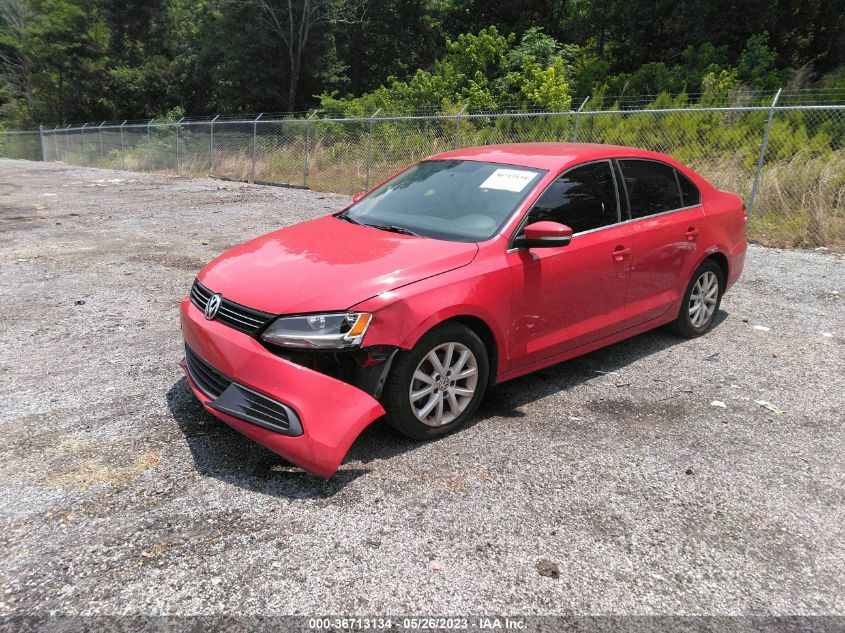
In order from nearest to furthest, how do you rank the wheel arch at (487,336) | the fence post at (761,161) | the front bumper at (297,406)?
1. the front bumper at (297,406)
2. the wheel arch at (487,336)
3. the fence post at (761,161)

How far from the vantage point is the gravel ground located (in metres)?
2.45

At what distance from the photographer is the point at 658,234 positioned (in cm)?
466

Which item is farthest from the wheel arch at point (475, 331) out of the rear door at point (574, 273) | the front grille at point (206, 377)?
the front grille at point (206, 377)

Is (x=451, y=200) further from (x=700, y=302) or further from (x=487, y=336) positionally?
(x=700, y=302)

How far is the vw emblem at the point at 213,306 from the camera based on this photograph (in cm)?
341

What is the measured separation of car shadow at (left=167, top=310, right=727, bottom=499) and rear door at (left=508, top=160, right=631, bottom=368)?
37 cm

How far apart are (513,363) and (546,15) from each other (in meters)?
27.8

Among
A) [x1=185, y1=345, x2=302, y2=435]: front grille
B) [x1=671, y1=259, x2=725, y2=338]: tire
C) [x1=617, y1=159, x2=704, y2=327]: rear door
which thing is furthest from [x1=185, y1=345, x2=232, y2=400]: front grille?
[x1=671, y1=259, x2=725, y2=338]: tire

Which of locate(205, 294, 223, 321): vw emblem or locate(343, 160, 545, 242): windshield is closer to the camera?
locate(205, 294, 223, 321): vw emblem

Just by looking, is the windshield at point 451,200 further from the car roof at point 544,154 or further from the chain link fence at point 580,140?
the chain link fence at point 580,140

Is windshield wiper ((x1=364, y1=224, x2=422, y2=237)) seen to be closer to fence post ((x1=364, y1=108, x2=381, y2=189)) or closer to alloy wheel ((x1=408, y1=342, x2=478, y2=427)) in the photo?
alloy wheel ((x1=408, y1=342, x2=478, y2=427))

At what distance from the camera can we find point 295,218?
11.5 metres

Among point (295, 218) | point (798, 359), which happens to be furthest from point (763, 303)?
point (295, 218)

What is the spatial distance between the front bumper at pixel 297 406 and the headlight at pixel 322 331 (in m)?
0.11
